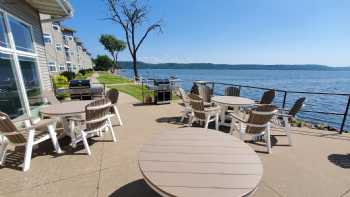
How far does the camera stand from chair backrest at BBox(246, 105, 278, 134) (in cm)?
283

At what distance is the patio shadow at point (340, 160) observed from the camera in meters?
2.65

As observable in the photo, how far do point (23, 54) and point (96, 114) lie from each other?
290 cm

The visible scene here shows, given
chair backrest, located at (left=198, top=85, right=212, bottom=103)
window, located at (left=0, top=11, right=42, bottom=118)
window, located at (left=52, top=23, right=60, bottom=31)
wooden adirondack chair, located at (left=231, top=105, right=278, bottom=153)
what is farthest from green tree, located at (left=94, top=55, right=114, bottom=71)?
wooden adirondack chair, located at (left=231, top=105, right=278, bottom=153)

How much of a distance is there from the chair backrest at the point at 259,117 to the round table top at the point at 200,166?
44.2 inches

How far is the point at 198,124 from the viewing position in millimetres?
4508

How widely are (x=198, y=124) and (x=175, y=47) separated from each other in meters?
18.6

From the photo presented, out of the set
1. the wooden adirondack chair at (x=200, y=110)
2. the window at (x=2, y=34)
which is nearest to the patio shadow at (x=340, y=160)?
the wooden adirondack chair at (x=200, y=110)

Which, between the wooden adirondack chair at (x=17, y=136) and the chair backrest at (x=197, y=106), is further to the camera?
the chair backrest at (x=197, y=106)

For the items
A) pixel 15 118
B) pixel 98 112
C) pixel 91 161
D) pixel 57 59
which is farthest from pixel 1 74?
pixel 57 59

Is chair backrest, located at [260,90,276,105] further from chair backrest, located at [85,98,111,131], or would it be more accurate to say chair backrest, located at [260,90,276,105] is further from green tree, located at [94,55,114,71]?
green tree, located at [94,55,114,71]

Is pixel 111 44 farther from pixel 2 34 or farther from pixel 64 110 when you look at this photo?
pixel 64 110

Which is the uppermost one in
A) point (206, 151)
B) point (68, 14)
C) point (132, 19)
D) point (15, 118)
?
point (132, 19)

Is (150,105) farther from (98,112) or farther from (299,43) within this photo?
(299,43)

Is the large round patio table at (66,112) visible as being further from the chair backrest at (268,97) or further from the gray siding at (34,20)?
the chair backrest at (268,97)
